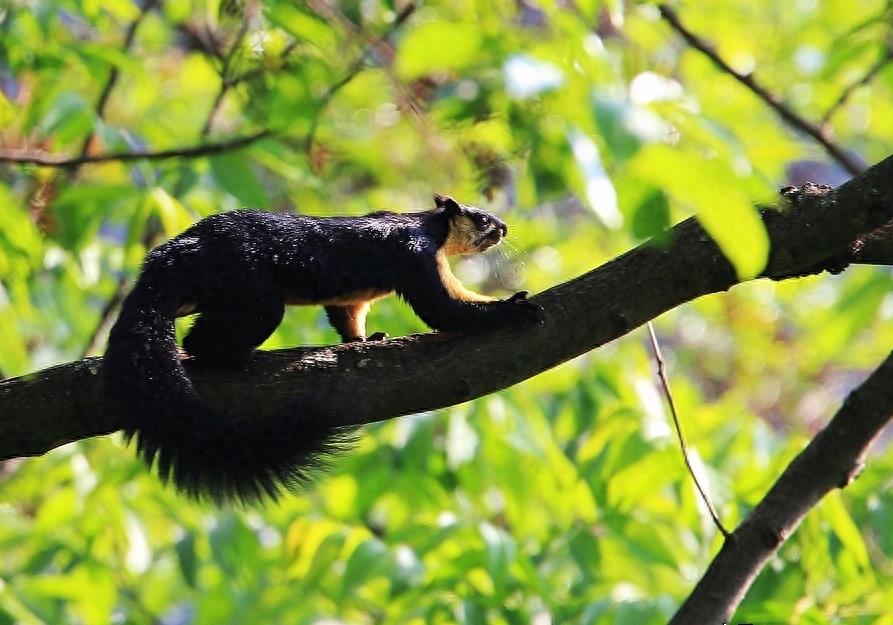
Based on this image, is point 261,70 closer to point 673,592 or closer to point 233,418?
point 233,418

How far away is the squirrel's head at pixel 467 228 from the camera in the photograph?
325 cm

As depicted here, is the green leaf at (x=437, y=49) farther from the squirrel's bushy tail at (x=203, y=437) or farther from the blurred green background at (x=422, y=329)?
the squirrel's bushy tail at (x=203, y=437)

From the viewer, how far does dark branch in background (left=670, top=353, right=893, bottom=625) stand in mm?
2561

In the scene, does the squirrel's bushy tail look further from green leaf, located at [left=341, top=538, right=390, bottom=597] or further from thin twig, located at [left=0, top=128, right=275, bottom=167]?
thin twig, located at [left=0, top=128, right=275, bottom=167]

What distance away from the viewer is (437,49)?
1307 mm

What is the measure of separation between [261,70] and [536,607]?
180 cm

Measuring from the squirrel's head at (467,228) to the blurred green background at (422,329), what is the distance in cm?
A: 12

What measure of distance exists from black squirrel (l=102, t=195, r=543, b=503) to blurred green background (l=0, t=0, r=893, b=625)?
25cm

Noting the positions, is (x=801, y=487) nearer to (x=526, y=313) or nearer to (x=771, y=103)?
(x=526, y=313)

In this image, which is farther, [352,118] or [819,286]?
[819,286]

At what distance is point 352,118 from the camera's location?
3730mm

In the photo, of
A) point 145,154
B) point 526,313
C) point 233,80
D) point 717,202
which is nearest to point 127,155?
point 145,154

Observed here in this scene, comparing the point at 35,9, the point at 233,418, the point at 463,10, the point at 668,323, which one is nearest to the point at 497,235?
the point at 463,10

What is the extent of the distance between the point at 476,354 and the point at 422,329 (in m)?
1.60
